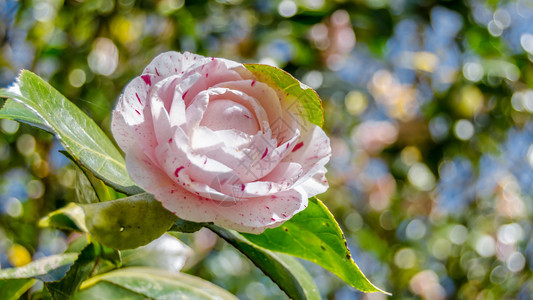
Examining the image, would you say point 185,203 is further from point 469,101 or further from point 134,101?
point 469,101

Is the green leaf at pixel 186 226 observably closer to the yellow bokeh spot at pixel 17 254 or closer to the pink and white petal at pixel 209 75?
the pink and white petal at pixel 209 75

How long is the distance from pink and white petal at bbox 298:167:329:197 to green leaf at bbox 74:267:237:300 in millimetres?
148

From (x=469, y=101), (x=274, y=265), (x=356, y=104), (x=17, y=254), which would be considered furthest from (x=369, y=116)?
(x=274, y=265)

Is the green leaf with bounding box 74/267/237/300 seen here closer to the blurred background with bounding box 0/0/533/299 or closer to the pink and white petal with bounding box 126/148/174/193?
the pink and white petal with bounding box 126/148/174/193

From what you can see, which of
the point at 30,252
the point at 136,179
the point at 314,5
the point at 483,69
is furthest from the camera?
the point at 483,69

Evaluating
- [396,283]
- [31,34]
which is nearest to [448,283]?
[396,283]

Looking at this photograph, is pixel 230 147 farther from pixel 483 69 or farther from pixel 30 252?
pixel 483 69

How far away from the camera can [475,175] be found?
190 cm

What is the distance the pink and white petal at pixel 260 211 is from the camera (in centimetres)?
38

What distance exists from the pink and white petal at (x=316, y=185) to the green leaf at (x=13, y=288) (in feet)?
1.03

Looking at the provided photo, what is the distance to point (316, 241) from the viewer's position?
45 cm

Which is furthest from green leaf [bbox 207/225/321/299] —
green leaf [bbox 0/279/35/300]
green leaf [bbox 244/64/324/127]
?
green leaf [bbox 0/279/35/300]

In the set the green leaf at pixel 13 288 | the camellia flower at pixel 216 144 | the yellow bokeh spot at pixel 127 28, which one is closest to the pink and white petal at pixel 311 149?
the camellia flower at pixel 216 144

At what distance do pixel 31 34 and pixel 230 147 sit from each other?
98 cm
